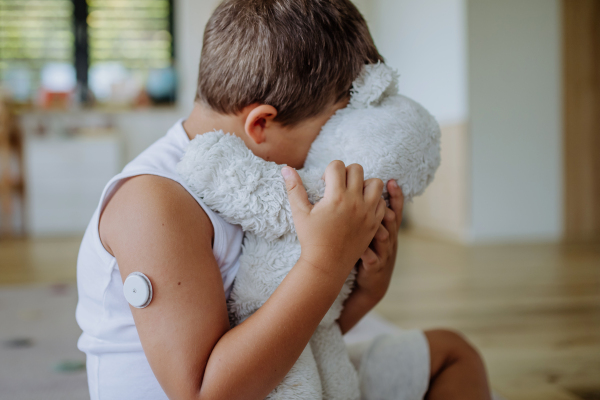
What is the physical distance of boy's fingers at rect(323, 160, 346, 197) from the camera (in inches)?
19.7

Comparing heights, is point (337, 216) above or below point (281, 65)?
below

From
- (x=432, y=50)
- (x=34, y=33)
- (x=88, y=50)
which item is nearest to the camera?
(x=432, y=50)

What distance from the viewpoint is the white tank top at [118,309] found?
53cm

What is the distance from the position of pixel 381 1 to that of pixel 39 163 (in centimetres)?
277

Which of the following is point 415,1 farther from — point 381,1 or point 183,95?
point 183,95

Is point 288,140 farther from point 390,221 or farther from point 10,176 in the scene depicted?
point 10,176

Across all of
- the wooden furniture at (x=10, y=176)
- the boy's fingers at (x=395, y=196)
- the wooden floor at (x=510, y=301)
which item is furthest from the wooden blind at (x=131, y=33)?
the boy's fingers at (x=395, y=196)

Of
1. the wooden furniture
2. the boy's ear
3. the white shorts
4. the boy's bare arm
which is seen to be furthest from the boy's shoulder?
the wooden furniture

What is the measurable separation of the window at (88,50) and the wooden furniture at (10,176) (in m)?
0.34

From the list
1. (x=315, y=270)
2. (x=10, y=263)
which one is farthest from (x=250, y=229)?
(x=10, y=263)

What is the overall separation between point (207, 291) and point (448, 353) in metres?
0.41

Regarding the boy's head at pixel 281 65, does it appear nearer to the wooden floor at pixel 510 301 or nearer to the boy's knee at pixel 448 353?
the boy's knee at pixel 448 353

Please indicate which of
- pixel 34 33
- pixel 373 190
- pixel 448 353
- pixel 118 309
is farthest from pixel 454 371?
pixel 34 33

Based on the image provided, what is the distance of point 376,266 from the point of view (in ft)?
2.05
